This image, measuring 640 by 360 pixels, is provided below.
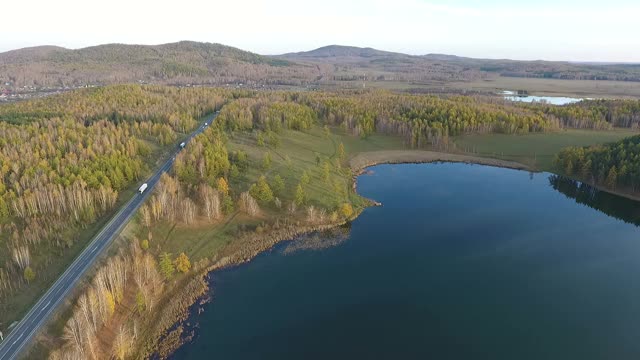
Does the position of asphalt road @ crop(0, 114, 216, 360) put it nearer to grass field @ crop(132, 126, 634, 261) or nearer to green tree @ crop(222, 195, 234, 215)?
grass field @ crop(132, 126, 634, 261)

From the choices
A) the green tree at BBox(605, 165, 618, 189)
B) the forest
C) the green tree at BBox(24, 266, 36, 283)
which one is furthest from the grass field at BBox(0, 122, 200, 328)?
→ the green tree at BBox(605, 165, 618, 189)

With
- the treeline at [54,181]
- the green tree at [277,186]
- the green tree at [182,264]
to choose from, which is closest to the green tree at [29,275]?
the treeline at [54,181]

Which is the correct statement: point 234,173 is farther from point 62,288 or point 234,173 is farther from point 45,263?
point 62,288

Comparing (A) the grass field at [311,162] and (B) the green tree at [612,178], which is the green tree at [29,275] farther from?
(B) the green tree at [612,178]

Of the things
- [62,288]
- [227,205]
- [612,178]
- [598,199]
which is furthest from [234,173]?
[612,178]

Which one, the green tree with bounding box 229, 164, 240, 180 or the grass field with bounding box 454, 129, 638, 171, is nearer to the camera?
the green tree with bounding box 229, 164, 240, 180

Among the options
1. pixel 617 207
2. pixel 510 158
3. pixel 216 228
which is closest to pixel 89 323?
pixel 216 228
